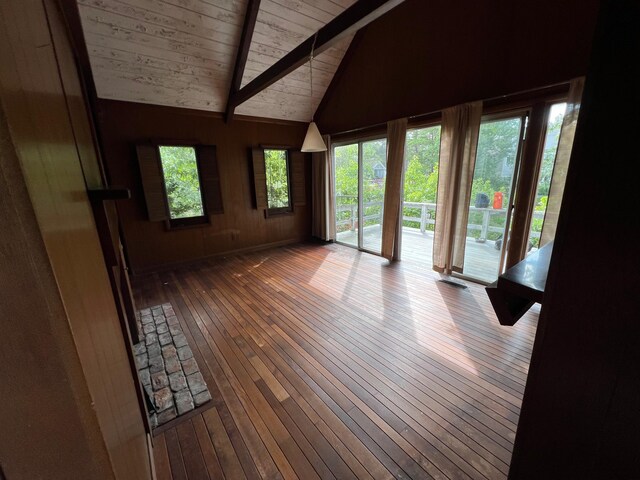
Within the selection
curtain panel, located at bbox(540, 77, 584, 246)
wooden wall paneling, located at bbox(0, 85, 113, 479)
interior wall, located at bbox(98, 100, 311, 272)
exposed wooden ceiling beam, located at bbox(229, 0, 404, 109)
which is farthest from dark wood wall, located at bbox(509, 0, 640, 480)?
interior wall, located at bbox(98, 100, 311, 272)

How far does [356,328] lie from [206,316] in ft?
5.29

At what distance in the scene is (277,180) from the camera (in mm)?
5031

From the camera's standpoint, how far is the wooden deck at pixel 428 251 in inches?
127

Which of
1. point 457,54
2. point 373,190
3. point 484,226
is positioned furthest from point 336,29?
point 484,226

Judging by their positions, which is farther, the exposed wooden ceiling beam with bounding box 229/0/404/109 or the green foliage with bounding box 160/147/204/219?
the green foliage with bounding box 160/147/204/219

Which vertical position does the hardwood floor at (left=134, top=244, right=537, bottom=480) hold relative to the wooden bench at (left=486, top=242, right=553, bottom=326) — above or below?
below

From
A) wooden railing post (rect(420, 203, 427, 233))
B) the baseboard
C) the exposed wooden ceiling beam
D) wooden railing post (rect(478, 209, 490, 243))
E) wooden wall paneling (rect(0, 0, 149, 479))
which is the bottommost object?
the baseboard

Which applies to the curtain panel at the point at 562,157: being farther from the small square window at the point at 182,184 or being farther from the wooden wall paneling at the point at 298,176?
the small square window at the point at 182,184

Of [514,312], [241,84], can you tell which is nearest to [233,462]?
[514,312]

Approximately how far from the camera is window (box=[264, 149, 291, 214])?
16.0ft

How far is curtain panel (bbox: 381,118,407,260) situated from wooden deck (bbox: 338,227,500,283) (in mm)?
389

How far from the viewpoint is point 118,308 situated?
1.17 meters

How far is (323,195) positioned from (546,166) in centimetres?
341

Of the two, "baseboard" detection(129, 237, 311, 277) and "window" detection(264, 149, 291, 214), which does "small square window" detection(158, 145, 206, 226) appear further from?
"window" detection(264, 149, 291, 214)
